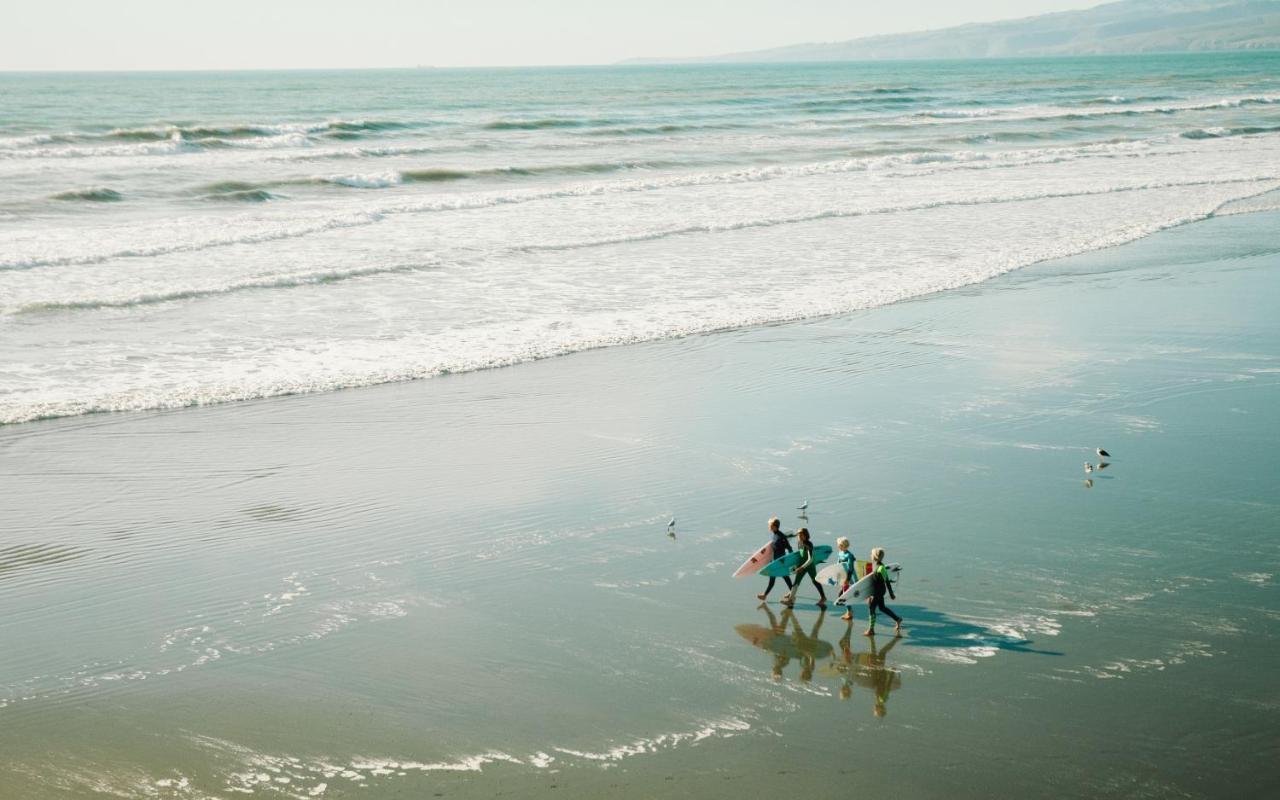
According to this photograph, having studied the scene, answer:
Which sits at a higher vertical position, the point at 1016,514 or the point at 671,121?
the point at 671,121

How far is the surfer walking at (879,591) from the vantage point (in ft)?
31.6

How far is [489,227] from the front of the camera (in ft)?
107

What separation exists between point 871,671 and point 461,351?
11307 mm

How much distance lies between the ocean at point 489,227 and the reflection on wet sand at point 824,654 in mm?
9217

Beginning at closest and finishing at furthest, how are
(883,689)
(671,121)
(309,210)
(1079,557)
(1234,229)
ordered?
(883,689) → (1079,557) → (1234,229) → (309,210) → (671,121)

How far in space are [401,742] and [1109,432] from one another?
31.4 feet

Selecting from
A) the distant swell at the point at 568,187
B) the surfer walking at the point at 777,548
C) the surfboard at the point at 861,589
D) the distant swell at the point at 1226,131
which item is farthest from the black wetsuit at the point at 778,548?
the distant swell at the point at 1226,131

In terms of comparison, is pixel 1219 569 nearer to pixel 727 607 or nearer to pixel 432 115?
pixel 727 607

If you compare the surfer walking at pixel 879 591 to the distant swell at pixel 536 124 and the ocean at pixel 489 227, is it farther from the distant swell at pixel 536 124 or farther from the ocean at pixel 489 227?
the distant swell at pixel 536 124

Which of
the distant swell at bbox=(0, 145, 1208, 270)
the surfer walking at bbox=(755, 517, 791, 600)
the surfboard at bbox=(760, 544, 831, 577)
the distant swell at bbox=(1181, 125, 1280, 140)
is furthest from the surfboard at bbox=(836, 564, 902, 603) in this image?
the distant swell at bbox=(1181, 125, 1280, 140)

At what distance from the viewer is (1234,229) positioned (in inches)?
1212

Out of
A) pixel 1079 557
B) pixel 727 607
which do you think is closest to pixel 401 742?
pixel 727 607

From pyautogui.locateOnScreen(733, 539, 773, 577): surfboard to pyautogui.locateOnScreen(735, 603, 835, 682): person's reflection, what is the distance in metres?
0.36

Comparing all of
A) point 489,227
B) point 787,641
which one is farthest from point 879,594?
point 489,227
